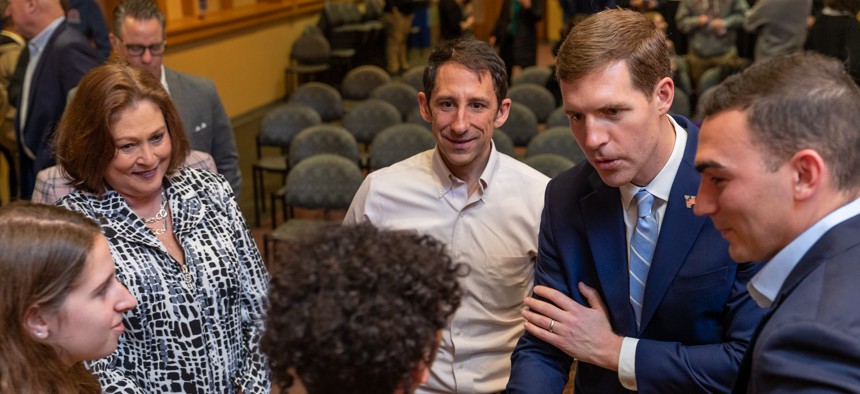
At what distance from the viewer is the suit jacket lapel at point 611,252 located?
201cm

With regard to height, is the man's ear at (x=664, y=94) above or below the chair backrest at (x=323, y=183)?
above

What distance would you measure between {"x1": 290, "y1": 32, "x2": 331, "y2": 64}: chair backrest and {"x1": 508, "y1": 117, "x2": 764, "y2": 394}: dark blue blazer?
10.3 metres

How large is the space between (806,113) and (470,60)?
131cm

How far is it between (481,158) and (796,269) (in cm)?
128

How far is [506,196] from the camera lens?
8.65 feet

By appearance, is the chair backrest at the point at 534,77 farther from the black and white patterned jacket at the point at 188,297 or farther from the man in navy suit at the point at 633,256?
the man in navy suit at the point at 633,256

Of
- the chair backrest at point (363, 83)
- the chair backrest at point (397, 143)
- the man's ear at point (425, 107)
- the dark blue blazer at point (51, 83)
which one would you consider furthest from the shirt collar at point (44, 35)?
the chair backrest at point (363, 83)

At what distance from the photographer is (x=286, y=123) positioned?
7.37 m

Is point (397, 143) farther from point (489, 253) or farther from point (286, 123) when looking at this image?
point (489, 253)

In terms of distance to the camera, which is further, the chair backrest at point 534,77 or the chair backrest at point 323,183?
the chair backrest at point 534,77

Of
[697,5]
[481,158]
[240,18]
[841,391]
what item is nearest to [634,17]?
[481,158]

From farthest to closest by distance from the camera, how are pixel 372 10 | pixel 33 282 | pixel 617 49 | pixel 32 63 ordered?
pixel 372 10 < pixel 32 63 < pixel 617 49 < pixel 33 282

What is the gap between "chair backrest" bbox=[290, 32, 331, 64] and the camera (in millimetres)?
12109

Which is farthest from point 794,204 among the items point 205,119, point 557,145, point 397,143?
point 397,143
